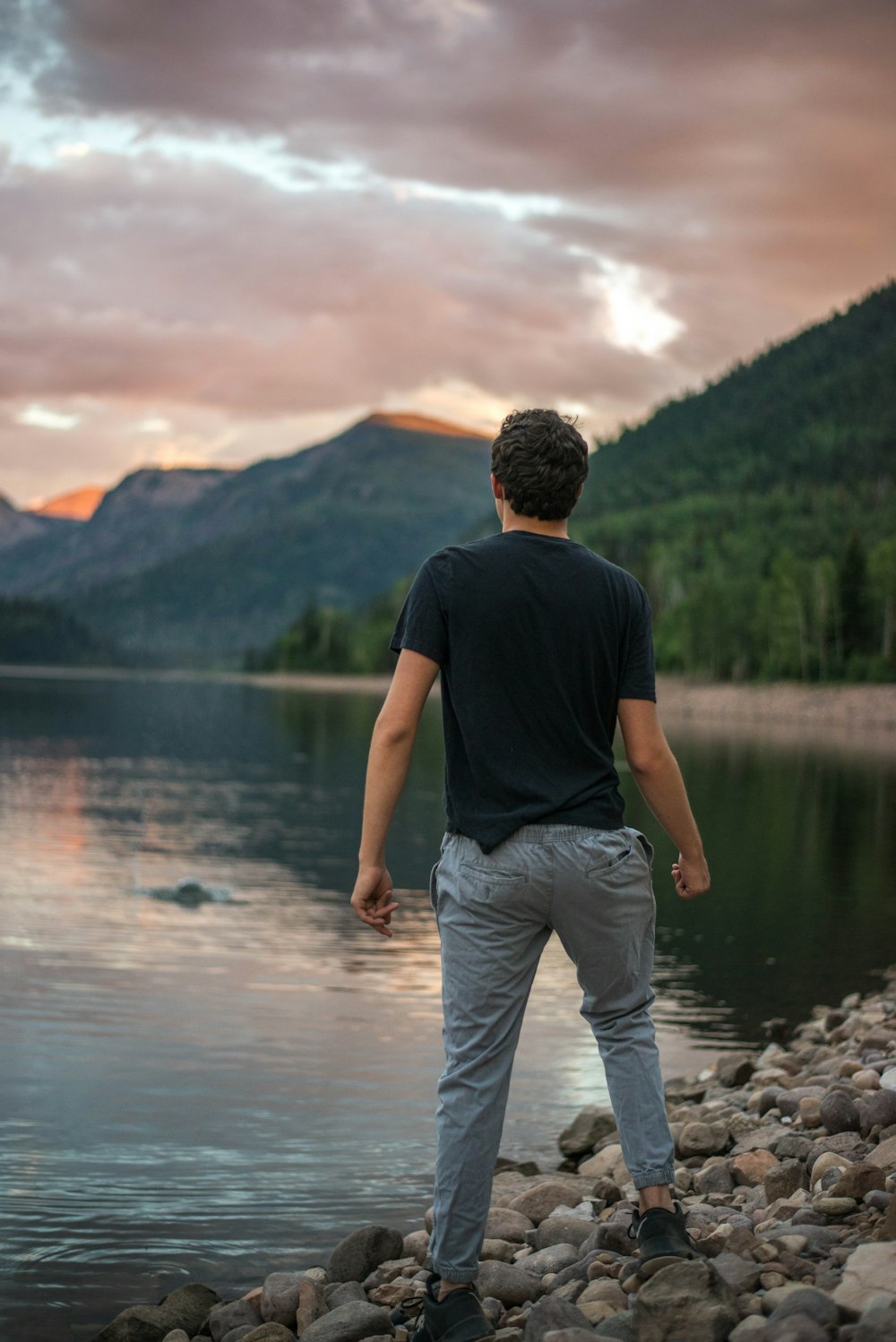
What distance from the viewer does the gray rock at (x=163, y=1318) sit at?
19.7ft

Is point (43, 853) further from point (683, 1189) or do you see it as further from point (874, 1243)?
point (874, 1243)

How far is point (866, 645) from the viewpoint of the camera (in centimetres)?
11556

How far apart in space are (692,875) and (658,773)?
18.1 inches

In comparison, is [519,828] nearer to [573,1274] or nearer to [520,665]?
[520,665]

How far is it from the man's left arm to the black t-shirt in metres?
0.08

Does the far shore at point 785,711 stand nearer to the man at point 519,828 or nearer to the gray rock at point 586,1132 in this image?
the gray rock at point 586,1132

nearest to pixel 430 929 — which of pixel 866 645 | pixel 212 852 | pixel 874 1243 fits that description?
pixel 212 852

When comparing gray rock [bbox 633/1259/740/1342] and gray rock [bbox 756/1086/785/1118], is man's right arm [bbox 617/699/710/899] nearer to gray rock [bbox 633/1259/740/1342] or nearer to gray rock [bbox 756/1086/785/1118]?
gray rock [bbox 633/1259/740/1342]

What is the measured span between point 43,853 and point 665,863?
34.7 ft

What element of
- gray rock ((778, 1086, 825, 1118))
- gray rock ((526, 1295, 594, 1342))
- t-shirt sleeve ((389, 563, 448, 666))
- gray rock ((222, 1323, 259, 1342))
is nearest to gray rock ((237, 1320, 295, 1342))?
gray rock ((222, 1323, 259, 1342))

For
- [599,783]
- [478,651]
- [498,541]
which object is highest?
[498,541]

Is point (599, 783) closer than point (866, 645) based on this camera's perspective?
Yes

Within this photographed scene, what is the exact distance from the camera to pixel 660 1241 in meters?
4.78

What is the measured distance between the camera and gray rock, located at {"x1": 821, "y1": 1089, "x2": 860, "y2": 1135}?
778 centimetres
